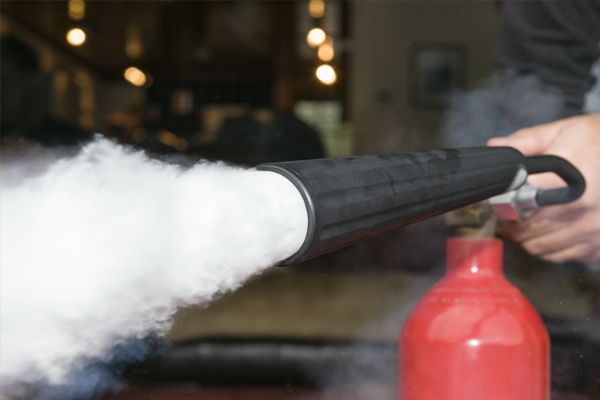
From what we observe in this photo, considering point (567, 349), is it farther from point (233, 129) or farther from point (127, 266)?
point (233, 129)

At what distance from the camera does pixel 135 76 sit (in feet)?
11.4

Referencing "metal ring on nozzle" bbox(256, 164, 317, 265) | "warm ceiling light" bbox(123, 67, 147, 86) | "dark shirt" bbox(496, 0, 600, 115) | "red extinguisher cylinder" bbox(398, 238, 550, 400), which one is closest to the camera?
"metal ring on nozzle" bbox(256, 164, 317, 265)

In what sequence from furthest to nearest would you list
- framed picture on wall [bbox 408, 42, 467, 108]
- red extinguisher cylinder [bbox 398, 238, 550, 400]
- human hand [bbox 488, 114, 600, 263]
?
framed picture on wall [bbox 408, 42, 467, 108] < human hand [bbox 488, 114, 600, 263] < red extinguisher cylinder [bbox 398, 238, 550, 400]

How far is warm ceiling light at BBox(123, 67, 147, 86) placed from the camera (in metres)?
3.25

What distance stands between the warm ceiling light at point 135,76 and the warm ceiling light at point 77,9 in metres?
0.37

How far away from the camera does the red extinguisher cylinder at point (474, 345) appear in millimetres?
490

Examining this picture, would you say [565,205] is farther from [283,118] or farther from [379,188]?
[283,118]

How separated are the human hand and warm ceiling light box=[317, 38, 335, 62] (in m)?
2.00

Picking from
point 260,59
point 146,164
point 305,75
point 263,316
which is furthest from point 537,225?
point 260,59

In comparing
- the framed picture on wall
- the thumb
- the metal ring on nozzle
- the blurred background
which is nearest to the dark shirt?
the blurred background

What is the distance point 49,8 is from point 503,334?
10.2 ft

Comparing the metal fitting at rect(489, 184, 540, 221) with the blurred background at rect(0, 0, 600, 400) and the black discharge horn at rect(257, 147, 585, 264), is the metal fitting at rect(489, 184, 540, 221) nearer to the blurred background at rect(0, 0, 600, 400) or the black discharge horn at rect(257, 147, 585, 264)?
the black discharge horn at rect(257, 147, 585, 264)

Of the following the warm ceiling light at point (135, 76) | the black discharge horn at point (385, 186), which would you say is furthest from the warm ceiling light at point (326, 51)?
the black discharge horn at point (385, 186)

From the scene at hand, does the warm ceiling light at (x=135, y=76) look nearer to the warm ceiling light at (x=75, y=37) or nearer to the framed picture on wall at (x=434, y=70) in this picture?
the warm ceiling light at (x=75, y=37)
